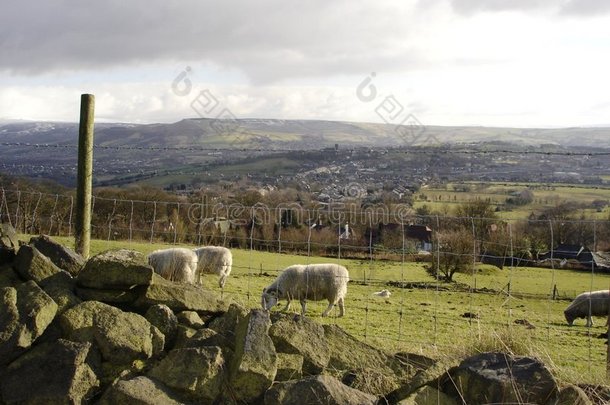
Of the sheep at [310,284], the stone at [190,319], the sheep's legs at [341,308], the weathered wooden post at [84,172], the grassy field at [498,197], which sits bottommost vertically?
the grassy field at [498,197]

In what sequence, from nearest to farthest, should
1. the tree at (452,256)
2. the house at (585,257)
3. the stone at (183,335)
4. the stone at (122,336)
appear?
the stone at (122,336) → the stone at (183,335) → the house at (585,257) → the tree at (452,256)

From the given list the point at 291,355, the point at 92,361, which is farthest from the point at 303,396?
the point at 92,361

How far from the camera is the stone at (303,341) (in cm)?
648

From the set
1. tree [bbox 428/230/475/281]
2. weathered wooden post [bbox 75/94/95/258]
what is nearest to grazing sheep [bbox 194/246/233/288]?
tree [bbox 428/230/475/281]

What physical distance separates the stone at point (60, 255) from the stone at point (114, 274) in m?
0.63

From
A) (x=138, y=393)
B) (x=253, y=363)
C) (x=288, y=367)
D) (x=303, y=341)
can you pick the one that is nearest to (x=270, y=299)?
(x=303, y=341)

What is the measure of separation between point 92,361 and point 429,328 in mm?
11809

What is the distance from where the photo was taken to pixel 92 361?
20.0ft

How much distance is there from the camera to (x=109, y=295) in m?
7.07

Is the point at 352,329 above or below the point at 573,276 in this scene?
above

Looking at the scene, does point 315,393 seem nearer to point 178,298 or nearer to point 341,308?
point 178,298

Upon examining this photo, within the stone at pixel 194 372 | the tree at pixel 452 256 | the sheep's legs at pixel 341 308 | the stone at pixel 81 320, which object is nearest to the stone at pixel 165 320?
the stone at pixel 81 320

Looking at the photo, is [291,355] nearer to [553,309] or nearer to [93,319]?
[93,319]

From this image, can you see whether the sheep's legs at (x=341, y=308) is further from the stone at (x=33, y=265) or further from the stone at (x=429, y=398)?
the stone at (x=429, y=398)
